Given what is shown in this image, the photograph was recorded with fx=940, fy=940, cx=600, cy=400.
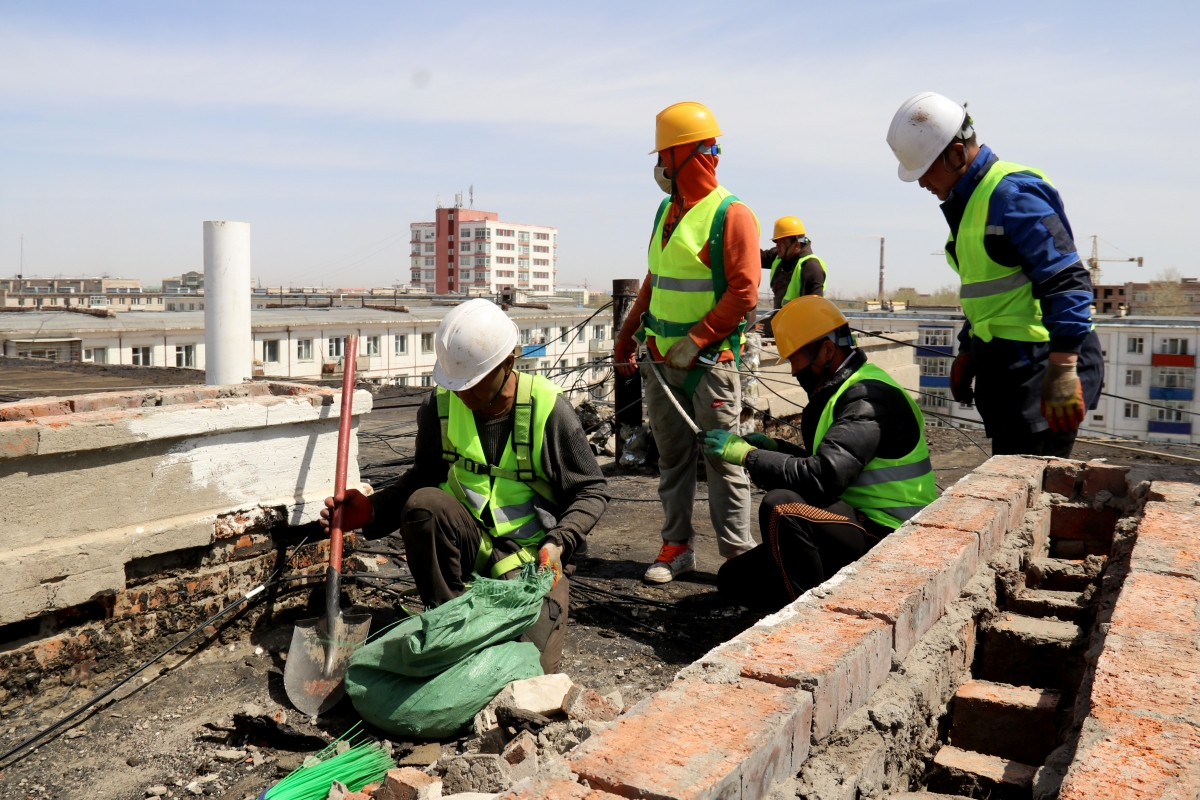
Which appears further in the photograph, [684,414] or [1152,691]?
[684,414]

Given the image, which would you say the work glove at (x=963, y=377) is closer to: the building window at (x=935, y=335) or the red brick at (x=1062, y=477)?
the red brick at (x=1062, y=477)

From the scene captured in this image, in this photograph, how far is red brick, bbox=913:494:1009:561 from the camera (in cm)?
285

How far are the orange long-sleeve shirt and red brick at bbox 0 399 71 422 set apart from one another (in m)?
2.60

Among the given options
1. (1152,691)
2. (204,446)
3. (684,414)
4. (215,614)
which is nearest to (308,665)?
(215,614)

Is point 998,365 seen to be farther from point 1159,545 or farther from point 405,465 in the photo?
point 405,465

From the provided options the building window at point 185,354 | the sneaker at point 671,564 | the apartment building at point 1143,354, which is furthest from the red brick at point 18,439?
the apartment building at point 1143,354

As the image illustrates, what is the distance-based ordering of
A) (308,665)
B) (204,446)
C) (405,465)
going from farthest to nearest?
(405,465) < (204,446) < (308,665)

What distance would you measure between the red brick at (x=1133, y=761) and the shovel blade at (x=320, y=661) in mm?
2220

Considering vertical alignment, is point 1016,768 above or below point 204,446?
below

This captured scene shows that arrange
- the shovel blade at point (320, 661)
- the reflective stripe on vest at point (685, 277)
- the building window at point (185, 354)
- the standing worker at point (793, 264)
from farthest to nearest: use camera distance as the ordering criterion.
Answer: the building window at point (185, 354)
the standing worker at point (793, 264)
the reflective stripe on vest at point (685, 277)
the shovel blade at point (320, 661)

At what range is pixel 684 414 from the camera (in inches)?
165

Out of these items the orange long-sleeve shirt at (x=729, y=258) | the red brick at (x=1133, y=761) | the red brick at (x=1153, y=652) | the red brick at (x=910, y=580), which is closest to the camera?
the red brick at (x=1133, y=761)

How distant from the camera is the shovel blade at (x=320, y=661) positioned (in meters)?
3.08

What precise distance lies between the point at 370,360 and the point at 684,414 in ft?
104
